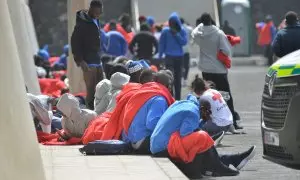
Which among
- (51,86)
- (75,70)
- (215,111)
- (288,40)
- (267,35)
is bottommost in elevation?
(267,35)

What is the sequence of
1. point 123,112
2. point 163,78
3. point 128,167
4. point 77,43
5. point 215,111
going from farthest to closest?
point 77,43 → point 215,111 → point 123,112 → point 163,78 → point 128,167

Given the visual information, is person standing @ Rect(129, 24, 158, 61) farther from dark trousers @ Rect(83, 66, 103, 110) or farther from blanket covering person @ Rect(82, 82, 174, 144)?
blanket covering person @ Rect(82, 82, 174, 144)

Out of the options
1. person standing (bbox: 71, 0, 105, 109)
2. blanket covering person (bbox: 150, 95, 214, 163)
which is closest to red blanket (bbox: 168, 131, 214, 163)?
blanket covering person (bbox: 150, 95, 214, 163)

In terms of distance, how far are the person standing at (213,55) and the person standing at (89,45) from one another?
1.74m

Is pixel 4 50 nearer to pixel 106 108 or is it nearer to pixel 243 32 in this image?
pixel 106 108

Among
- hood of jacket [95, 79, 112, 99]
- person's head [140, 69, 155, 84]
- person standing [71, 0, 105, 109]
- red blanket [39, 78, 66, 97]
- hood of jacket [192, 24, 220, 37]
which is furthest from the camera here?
red blanket [39, 78, 66, 97]

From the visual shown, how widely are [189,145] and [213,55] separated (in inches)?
223

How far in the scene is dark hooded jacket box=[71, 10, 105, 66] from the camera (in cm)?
1526

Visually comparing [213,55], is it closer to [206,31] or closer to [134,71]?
[206,31]

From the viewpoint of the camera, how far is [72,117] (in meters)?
12.9

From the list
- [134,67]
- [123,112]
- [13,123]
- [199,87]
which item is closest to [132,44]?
[134,67]

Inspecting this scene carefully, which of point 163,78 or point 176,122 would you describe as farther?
point 163,78

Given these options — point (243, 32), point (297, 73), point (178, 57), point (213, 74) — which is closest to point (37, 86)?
point (213, 74)

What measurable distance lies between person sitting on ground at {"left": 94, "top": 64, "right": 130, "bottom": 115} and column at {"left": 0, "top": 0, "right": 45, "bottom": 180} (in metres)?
5.61
